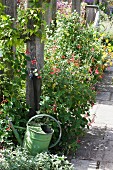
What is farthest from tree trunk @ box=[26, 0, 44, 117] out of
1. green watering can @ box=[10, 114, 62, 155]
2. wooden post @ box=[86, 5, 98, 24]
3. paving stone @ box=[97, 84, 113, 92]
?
wooden post @ box=[86, 5, 98, 24]

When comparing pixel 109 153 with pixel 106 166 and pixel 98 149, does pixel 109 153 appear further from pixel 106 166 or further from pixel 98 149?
pixel 106 166

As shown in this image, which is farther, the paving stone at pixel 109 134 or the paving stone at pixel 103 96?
the paving stone at pixel 103 96

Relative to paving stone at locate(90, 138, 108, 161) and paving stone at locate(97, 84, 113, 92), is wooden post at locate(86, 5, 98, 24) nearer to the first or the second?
paving stone at locate(97, 84, 113, 92)

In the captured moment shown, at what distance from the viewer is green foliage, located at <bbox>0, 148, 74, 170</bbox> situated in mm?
3514

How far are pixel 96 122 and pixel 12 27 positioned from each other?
1.83 metres

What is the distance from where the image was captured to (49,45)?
5.64m

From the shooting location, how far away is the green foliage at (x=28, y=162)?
3514mm

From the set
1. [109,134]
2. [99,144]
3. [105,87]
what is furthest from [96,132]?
[105,87]

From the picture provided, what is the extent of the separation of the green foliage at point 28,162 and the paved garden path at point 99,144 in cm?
38

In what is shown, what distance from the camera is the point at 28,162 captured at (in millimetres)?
3586

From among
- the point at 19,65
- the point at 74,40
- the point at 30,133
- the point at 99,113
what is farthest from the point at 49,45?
the point at 30,133

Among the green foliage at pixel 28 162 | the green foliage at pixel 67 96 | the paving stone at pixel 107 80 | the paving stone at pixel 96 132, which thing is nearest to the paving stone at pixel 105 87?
the paving stone at pixel 107 80

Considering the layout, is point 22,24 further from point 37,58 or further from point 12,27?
point 37,58

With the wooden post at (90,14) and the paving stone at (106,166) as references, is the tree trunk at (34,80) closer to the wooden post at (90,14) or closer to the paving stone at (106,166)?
the paving stone at (106,166)
